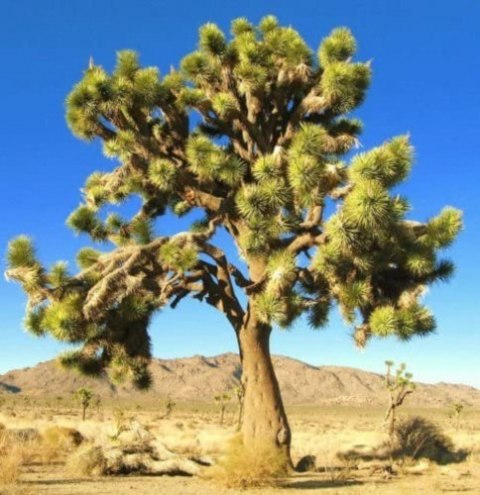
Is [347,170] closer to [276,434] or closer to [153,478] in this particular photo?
[276,434]

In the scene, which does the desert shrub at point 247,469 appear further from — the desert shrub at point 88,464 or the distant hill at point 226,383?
the distant hill at point 226,383

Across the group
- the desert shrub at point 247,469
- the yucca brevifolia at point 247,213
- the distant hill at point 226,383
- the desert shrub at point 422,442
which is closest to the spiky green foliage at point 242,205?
the yucca brevifolia at point 247,213

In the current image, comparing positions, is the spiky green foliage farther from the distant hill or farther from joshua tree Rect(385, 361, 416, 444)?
the distant hill

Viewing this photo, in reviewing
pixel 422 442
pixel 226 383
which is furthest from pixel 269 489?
pixel 226 383

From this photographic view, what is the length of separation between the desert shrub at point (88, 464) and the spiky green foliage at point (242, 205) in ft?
5.25

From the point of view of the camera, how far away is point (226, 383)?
13300 cm

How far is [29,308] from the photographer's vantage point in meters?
11.5

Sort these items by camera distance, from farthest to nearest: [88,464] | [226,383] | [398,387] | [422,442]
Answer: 1. [226,383]
2. [398,387]
3. [422,442]
4. [88,464]

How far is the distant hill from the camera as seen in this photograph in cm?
12062

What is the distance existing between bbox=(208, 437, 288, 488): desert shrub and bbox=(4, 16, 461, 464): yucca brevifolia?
4.66ft

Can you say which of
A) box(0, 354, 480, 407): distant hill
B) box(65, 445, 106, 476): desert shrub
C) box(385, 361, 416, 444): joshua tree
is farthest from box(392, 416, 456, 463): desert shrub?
box(0, 354, 480, 407): distant hill

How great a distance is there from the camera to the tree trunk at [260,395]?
472 inches

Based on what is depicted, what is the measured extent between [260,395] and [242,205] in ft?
11.3

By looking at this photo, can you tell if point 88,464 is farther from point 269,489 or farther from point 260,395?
point 269,489
